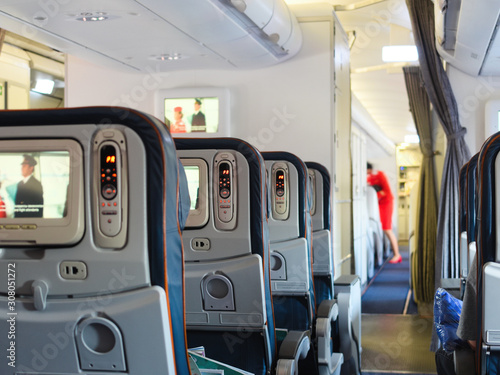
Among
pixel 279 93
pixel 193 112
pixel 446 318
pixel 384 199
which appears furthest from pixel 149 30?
pixel 384 199

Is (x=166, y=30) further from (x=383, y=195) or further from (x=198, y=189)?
(x=383, y=195)

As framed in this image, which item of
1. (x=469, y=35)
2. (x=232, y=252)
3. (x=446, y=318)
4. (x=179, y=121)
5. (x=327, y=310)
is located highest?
(x=469, y=35)

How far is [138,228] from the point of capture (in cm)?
179

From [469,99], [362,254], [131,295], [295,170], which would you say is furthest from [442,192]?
[131,295]

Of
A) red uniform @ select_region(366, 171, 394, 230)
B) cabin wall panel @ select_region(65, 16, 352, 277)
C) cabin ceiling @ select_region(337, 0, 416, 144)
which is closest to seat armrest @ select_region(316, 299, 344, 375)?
cabin wall panel @ select_region(65, 16, 352, 277)

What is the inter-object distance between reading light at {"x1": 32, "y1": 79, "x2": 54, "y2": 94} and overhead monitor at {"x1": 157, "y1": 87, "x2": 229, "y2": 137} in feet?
8.33

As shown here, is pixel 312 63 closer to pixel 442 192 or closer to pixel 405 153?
pixel 442 192

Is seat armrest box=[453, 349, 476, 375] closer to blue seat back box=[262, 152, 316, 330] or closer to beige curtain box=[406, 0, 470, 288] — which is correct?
blue seat back box=[262, 152, 316, 330]

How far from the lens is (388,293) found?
977 centimetres

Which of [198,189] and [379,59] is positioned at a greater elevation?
[379,59]

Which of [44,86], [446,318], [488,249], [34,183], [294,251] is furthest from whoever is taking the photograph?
[44,86]

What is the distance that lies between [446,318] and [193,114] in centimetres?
463

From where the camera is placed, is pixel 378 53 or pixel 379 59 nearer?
pixel 378 53

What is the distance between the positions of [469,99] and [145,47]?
329 cm
